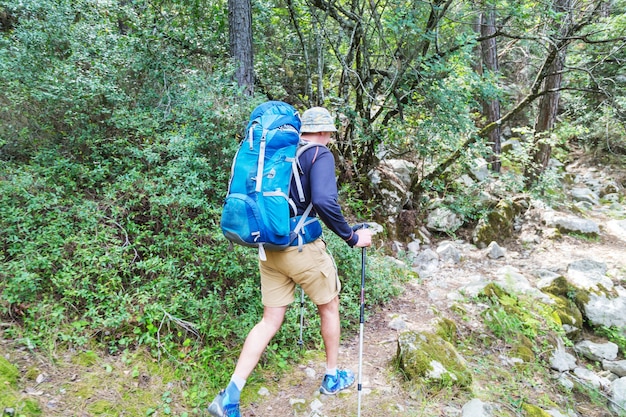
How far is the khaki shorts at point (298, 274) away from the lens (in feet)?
8.94

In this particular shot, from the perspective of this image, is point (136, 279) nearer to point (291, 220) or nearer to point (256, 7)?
point (291, 220)

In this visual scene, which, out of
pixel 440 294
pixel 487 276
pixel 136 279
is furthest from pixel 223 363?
pixel 487 276

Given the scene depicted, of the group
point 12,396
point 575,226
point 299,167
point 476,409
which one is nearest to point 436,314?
point 476,409

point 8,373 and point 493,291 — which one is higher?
point 8,373

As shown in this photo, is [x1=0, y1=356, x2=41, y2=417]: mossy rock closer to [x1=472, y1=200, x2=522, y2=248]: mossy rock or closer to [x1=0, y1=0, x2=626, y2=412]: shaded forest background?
[x1=0, y1=0, x2=626, y2=412]: shaded forest background

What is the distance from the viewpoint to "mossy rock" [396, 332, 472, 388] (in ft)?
11.1

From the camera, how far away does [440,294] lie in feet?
18.7

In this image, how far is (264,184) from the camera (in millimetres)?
2453

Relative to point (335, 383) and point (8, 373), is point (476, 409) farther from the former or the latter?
point (8, 373)

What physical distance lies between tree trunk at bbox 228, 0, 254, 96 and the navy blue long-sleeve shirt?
3535 mm

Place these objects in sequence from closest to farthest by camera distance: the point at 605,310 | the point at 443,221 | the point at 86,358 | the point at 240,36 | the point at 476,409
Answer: the point at 86,358 < the point at 476,409 < the point at 240,36 < the point at 605,310 < the point at 443,221

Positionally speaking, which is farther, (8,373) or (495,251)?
(495,251)

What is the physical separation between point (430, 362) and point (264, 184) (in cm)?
235

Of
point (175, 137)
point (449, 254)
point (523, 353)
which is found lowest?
point (523, 353)
